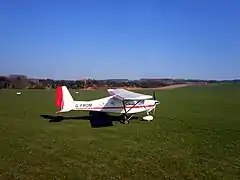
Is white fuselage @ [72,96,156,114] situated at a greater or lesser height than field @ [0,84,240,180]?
greater

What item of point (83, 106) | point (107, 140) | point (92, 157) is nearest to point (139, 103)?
point (83, 106)

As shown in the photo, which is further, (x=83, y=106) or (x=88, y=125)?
(x=83, y=106)

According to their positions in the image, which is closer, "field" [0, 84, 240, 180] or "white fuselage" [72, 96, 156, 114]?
"field" [0, 84, 240, 180]

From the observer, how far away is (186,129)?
1377 cm

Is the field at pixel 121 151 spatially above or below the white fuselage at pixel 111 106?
below

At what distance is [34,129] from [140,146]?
6179mm

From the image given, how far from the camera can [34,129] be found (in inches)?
546

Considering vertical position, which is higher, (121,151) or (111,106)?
(111,106)

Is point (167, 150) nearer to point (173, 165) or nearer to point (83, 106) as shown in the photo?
point (173, 165)

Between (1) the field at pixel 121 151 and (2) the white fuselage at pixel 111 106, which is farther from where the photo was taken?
(2) the white fuselage at pixel 111 106

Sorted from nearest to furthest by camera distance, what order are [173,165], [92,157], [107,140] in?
[173,165] < [92,157] < [107,140]

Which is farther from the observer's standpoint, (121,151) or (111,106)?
(111,106)

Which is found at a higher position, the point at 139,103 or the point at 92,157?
the point at 139,103

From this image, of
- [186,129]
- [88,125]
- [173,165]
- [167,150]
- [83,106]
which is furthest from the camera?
[83,106]
